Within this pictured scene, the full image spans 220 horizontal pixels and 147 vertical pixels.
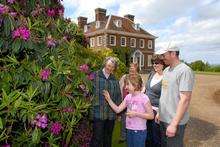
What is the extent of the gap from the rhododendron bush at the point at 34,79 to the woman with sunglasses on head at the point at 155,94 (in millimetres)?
2206

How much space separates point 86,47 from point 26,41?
17.5ft

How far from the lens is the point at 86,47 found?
9.47 meters

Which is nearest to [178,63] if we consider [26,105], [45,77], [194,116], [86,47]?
[45,77]

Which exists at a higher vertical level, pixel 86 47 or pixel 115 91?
pixel 86 47

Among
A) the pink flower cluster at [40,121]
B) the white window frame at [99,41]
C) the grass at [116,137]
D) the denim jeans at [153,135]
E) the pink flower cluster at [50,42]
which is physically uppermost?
the white window frame at [99,41]

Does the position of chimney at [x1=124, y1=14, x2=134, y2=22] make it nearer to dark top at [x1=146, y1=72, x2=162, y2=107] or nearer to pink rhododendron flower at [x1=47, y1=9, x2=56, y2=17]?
dark top at [x1=146, y1=72, x2=162, y2=107]

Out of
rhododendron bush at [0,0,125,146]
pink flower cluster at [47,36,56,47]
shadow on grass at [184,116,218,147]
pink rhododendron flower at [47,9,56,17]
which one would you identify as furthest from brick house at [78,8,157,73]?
pink flower cluster at [47,36,56,47]

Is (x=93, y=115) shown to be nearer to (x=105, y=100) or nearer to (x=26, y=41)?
(x=105, y=100)

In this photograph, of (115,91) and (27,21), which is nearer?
(27,21)

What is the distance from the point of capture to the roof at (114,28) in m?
54.5

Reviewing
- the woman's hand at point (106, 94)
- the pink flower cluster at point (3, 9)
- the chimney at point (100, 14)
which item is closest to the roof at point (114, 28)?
the chimney at point (100, 14)

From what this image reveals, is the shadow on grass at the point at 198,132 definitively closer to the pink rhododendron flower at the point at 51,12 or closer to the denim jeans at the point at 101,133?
the denim jeans at the point at 101,133

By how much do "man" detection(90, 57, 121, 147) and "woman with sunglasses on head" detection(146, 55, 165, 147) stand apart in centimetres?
59

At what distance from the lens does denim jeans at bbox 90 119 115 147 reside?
6500 mm
